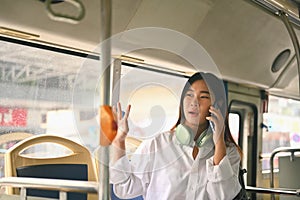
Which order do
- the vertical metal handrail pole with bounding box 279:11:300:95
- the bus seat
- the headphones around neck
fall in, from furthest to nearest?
the vertical metal handrail pole with bounding box 279:11:300:95 → the bus seat → the headphones around neck

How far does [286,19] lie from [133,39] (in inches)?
40.6

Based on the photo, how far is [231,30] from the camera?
3.04m

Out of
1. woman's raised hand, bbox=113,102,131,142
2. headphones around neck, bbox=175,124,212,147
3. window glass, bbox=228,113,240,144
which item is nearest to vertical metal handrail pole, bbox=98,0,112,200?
woman's raised hand, bbox=113,102,131,142

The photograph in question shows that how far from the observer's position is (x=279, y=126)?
454 centimetres

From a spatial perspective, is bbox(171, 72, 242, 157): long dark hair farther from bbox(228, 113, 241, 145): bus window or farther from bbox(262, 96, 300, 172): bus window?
bbox(262, 96, 300, 172): bus window

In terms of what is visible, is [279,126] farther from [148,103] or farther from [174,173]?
[148,103]

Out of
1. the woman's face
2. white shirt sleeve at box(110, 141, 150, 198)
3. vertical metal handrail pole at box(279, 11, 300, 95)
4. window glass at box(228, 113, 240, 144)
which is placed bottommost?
white shirt sleeve at box(110, 141, 150, 198)

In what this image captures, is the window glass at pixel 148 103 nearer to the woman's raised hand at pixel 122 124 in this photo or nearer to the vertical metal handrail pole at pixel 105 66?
the woman's raised hand at pixel 122 124

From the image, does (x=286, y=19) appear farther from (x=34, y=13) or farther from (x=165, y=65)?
(x=34, y=13)

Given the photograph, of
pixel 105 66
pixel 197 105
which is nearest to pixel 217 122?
pixel 197 105

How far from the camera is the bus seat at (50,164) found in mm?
1992

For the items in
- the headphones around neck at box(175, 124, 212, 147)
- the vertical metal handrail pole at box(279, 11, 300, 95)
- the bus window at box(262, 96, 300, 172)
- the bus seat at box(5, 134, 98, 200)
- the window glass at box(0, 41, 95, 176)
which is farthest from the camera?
the bus window at box(262, 96, 300, 172)

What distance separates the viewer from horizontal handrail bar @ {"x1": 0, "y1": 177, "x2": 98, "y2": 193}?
1259 millimetres

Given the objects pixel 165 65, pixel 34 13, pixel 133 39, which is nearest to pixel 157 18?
pixel 165 65
